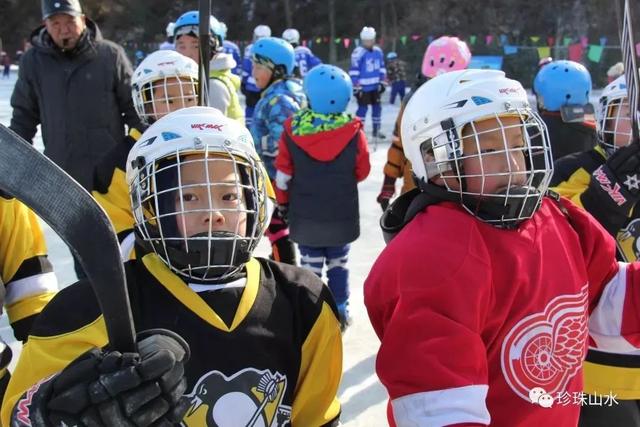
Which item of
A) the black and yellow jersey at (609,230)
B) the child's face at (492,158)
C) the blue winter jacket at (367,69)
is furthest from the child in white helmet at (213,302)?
the blue winter jacket at (367,69)

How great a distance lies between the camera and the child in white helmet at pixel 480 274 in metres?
1.37

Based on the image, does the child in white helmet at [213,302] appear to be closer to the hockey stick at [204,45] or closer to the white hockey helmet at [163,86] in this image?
the hockey stick at [204,45]

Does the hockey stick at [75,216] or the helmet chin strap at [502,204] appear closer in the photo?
the hockey stick at [75,216]

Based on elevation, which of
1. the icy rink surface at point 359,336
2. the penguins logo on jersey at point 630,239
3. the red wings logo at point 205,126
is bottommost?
the icy rink surface at point 359,336

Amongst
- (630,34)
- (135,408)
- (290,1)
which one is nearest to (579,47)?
(290,1)

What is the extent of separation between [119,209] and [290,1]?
30.7 meters

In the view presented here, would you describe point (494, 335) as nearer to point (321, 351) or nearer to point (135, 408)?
point (321, 351)

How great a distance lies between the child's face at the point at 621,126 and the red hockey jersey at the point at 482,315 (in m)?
0.81

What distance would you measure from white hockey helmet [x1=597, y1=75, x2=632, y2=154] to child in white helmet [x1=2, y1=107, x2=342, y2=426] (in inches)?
52.7

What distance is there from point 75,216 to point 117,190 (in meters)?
1.69

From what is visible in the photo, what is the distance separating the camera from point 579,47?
62.3 ft

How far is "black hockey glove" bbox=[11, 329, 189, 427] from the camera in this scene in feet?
3.41

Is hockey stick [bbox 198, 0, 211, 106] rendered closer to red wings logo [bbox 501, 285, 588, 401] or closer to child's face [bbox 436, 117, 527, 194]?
child's face [bbox 436, 117, 527, 194]

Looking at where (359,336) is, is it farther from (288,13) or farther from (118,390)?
(288,13)
